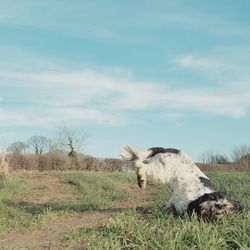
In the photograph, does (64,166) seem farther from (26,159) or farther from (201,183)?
(201,183)

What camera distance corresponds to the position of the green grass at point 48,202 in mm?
8660

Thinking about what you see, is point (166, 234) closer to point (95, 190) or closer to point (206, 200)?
point (206, 200)

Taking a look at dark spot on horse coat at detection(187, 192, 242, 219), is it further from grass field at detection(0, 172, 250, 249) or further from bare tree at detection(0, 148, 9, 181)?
bare tree at detection(0, 148, 9, 181)

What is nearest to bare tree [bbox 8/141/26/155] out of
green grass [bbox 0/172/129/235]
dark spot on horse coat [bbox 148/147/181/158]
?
green grass [bbox 0/172/129/235]

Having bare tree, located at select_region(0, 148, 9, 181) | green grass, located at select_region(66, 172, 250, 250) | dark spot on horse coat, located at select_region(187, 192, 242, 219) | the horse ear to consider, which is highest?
bare tree, located at select_region(0, 148, 9, 181)

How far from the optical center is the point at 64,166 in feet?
81.2

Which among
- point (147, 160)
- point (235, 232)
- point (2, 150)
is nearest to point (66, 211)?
point (147, 160)

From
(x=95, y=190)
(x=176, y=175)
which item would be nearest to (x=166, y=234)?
(x=176, y=175)

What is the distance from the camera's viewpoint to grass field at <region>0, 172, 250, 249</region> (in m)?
5.66

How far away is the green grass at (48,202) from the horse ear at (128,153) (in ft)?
6.30

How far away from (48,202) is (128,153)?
185 inches

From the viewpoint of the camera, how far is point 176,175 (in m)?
7.18

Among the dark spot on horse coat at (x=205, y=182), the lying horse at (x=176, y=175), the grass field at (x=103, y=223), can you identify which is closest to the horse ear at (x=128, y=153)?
the lying horse at (x=176, y=175)

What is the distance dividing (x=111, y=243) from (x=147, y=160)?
5.73 feet
